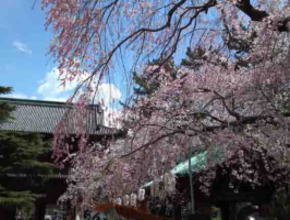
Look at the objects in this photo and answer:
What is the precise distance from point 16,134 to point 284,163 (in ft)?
29.0

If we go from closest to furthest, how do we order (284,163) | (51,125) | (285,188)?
(284,163) → (285,188) → (51,125)


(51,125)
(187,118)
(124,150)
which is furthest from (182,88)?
(51,125)

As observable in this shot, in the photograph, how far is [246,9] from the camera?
5406mm

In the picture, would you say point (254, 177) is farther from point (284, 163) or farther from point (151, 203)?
point (151, 203)

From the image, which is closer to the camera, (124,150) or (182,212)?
(124,150)

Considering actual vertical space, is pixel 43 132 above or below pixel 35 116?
below

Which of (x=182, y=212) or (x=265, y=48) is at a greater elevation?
(x=265, y=48)

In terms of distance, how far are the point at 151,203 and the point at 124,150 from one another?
18.1ft

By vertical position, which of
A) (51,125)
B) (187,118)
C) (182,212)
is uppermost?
(51,125)

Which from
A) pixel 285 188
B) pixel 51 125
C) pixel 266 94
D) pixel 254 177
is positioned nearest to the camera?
pixel 266 94

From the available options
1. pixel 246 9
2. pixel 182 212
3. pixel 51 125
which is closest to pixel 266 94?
pixel 246 9

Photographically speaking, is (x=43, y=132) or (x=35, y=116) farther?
(x=35, y=116)

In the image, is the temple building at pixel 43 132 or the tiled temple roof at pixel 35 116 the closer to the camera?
the temple building at pixel 43 132

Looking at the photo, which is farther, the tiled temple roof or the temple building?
the tiled temple roof
